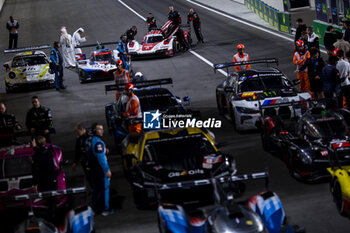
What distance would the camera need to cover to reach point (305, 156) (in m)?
12.8

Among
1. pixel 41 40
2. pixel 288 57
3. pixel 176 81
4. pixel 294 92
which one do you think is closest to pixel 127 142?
pixel 294 92

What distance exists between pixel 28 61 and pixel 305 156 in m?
16.8

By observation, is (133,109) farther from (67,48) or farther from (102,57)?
(67,48)

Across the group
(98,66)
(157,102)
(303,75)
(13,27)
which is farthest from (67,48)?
(157,102)

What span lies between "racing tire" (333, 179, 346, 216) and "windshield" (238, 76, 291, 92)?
6.50 m

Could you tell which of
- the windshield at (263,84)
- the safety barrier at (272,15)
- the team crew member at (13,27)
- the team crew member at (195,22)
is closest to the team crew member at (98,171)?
the windshield at (263,84)

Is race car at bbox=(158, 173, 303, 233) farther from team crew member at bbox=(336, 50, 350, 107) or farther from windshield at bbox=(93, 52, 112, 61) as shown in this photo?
windshield at bbox=(93, 52, 112, 61)

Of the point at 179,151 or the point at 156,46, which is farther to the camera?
the point at 156,46

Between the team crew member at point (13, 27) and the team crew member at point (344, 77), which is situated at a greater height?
the team crew member at point (13, 27)

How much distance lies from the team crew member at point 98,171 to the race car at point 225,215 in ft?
8.47

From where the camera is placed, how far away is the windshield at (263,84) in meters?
17.7

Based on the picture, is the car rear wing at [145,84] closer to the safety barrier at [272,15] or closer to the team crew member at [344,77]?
the team crew member at [344,77]

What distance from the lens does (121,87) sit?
1764 centimetres

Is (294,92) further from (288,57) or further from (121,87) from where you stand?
(288,57)
